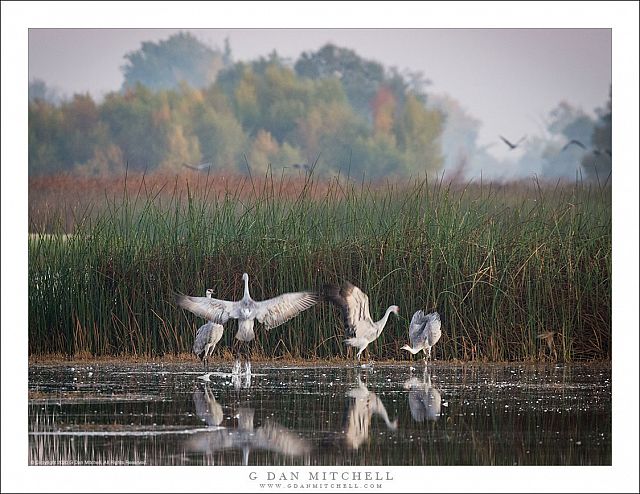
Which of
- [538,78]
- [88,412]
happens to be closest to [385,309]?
[538,78]

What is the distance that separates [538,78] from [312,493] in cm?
470

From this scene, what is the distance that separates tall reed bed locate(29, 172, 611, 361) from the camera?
8.88m

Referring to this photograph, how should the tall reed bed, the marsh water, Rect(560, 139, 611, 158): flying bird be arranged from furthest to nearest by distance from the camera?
Rect(560, 139, 611, 158): flying bird
the tall reed bed
the marsh water

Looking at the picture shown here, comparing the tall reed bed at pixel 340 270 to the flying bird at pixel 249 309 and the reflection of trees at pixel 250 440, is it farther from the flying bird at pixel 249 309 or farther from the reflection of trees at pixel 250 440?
the reflection of trees at pixel 250 440

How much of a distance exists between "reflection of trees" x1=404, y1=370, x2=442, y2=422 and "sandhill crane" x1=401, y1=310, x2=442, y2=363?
552 millimetres

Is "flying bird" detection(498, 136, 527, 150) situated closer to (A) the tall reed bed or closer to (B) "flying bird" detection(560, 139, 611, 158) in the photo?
(B) "flying bird" detection(560, 139, 611, 158)

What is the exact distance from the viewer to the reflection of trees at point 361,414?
6.03 meters

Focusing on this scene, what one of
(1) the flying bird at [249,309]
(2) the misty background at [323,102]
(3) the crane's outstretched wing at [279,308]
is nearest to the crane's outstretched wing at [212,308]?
(1) the flying bird at [249,309]

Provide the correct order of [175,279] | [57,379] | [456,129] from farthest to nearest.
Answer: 1. [456,129]
2. [175,279]
3. [57,379]

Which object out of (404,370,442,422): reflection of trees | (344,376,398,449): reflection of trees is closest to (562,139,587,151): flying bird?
(404,370,442,422): reflection of trees

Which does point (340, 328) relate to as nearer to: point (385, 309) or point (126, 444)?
point (385, 309)

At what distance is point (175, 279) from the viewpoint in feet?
29.9

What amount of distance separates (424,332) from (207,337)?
165 centimetres

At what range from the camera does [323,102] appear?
10094mm
